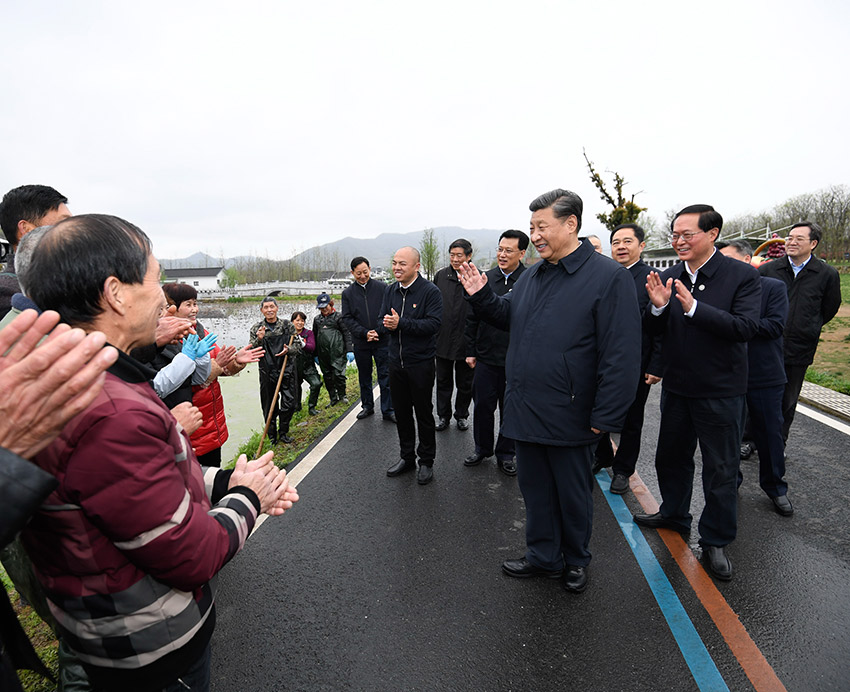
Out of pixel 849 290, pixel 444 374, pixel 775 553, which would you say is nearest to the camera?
pixel 775 553

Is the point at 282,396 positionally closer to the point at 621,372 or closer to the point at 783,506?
the point at 621,372

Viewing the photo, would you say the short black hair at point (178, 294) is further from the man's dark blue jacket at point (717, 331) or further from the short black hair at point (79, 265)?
the man's dark blue jacket at point (717, 331)

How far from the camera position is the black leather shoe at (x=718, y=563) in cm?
286

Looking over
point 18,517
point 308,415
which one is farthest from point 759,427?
point 308,415

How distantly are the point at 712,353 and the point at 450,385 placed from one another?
10.9ft

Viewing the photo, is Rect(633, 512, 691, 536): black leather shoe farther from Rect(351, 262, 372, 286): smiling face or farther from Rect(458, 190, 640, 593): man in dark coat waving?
Rect(351, 262, 372, 286): smiling face

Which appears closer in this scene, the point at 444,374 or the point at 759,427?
the point at 759,427

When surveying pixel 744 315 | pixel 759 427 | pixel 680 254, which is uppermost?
pixel 680 254

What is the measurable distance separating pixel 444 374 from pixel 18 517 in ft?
16.7

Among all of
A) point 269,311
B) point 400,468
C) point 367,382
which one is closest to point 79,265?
point 400,468

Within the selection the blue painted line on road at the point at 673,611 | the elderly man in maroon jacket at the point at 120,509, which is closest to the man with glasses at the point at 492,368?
the blue painted line on road at the point at 673,611

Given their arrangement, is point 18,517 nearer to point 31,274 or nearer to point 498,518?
point 31,274

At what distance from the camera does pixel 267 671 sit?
227cm

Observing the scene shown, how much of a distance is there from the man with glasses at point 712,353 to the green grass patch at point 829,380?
5.60 m
